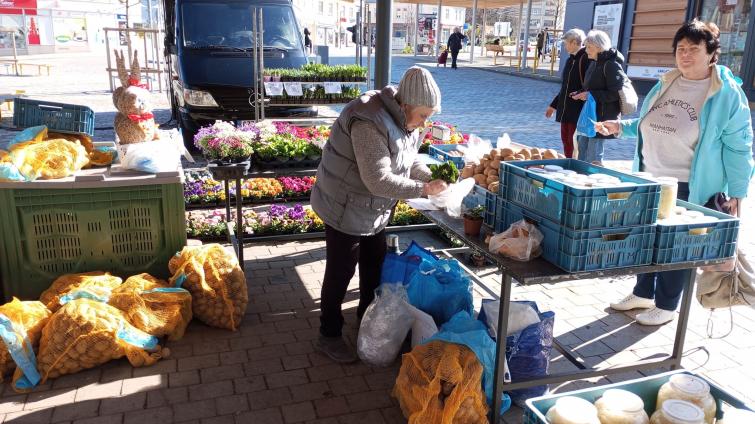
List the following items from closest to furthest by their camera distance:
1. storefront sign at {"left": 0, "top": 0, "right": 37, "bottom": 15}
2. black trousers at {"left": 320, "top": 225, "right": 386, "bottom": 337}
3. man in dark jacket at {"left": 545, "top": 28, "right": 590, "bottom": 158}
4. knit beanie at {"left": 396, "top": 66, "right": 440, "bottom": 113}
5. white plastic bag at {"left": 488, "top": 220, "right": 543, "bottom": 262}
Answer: white plastic bag at {"left": 488, "top": 220, "right": 543, "bottom": 262}, knit beanie at {"left": 396, "top": 66, "right": 440, "bottom": 113}, black trousers at {"left": 320, "top": 225, "right": 386, "bottom": 337}, man in dark jacket at {"left": 545, "top": 28, "right": 590, "bottom": 158}, storefront sign at {"left": 0, "top": 0, "right": 37, "bottom": 15}

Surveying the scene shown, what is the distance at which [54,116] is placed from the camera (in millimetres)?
4352

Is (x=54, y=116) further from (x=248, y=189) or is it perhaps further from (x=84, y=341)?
(x=248, y=189)

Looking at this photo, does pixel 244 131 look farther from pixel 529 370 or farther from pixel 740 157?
pixel 740 157

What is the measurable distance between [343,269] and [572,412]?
1.59 m

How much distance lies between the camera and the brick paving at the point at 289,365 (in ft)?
10.5

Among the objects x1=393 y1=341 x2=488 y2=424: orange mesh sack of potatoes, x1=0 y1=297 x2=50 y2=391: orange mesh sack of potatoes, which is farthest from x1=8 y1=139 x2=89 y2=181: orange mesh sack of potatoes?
x1=393 y1=341 x2=488 y2=424: orange mesh sack of potatoes

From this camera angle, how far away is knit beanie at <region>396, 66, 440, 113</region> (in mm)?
3098

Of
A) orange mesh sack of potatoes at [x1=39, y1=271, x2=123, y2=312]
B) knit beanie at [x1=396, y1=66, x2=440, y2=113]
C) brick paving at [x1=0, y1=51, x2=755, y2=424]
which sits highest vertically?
knit beanie at [x1=396, y1=66, x2=440, y2=113]

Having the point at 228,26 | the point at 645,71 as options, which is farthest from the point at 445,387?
the point at 645,71

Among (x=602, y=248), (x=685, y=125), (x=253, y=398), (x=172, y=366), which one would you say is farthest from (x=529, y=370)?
(x=172, y=366)

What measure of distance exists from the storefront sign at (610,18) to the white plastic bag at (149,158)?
54.4ft

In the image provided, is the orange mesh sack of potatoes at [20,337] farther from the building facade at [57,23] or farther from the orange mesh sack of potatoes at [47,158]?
the building facade at [57,23]

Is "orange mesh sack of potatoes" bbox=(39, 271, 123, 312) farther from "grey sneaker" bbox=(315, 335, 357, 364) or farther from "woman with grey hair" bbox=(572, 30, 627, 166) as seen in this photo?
"woman with grey hair" bbox=(572, 30, 627, 166)

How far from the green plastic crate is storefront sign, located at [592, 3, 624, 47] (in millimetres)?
16713
